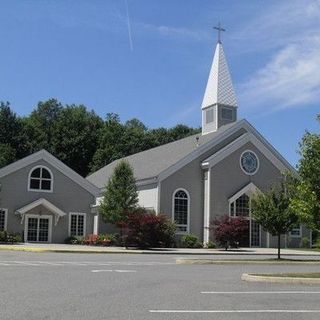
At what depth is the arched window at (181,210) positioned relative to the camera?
44000 millimetres

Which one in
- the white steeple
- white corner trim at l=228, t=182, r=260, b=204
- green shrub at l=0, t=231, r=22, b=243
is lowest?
green shrub at l=0, t=231, r=22, b=243

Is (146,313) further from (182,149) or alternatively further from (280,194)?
(182,149)

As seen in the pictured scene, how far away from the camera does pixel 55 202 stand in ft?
143

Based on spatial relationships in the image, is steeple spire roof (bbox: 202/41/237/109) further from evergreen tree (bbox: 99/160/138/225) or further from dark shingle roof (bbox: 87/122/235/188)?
evergreen tree (bbox: 99/160/138/225)

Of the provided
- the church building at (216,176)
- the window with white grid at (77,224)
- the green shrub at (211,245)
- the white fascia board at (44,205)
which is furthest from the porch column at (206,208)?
the white fascia board at (44,205)

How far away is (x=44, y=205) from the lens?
4247 centimetres

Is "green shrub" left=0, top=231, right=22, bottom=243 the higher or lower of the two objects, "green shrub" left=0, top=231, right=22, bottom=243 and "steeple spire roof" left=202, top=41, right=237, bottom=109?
the lower

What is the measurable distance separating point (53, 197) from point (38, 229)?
8.51ft

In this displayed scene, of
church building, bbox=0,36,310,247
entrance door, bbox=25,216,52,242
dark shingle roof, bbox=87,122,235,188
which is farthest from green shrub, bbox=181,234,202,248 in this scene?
entrance door, bbox=25,216,52,242

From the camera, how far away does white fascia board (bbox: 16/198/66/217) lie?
41688mm

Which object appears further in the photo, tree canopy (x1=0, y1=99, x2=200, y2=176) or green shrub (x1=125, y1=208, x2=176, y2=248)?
tree canopy (x1=0, y1=99, x2=200, y2=176)

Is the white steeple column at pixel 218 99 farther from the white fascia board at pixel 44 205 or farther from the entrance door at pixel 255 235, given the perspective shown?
the white fascia board at pixel 44 205

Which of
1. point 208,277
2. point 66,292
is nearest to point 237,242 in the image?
point 208,277

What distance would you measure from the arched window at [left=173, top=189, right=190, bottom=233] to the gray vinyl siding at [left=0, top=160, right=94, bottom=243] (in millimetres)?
6510
